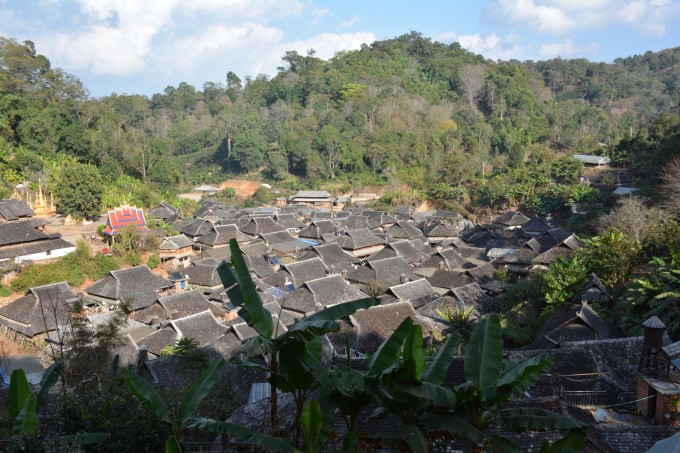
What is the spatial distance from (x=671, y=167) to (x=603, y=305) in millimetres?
12409

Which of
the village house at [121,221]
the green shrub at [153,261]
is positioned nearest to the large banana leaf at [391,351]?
the green shrub at [153,261]

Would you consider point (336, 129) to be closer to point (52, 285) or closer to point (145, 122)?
point (145, 122)

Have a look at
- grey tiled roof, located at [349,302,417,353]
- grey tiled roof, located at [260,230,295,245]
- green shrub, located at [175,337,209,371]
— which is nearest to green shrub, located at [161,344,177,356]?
green shrub, located at [175,337,209,371]

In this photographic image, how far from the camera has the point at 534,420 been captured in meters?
5.21

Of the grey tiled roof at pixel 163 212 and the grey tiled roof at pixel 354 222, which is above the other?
the grey tiled roof at pixel 163 212

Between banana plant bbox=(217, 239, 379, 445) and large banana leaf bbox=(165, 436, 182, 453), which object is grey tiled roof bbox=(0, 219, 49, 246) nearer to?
banana plant bbox=(217, 239, 379, 445)

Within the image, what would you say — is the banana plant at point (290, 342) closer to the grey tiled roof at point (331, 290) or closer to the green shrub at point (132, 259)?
the grey tiled roof at point (331, 290)

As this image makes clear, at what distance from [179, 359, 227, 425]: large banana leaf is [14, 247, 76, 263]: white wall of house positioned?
22.8m

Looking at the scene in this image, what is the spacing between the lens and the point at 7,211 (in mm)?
27641

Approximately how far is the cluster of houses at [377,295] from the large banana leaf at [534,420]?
2.68 metres

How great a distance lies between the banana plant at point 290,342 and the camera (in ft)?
17.8

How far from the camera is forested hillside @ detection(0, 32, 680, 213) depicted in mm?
38625

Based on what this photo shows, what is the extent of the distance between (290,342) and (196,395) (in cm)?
120

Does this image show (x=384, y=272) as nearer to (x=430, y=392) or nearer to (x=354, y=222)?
(x=354, y=222)
